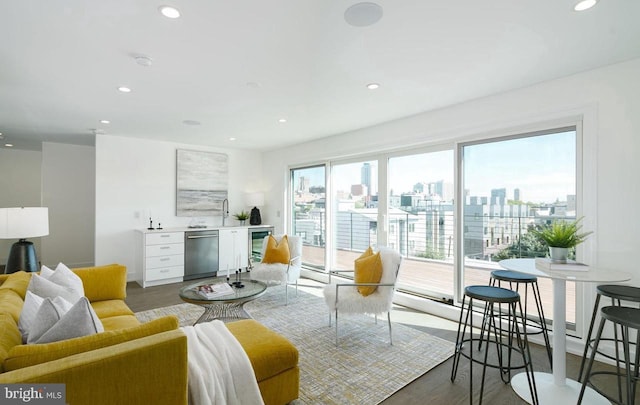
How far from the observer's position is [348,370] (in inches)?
95.5

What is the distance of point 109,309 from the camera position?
2586mm

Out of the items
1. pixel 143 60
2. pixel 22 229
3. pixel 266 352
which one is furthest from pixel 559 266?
pixel 22 229

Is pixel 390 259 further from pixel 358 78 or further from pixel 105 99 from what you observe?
pixel 105 99

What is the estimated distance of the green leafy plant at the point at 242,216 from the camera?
6168 millimetres

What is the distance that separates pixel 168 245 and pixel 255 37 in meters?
4.01

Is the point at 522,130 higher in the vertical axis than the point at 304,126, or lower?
lower

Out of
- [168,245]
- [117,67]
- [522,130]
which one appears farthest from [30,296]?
[522,130]

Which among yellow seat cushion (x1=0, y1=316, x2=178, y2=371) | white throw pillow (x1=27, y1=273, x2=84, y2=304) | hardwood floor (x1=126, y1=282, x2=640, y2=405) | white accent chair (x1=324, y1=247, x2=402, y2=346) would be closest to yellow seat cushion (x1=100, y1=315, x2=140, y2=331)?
white throw pillow (x1=27, y1=273, x2=84, y2=304)

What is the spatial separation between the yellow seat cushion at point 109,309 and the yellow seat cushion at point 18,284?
0.50 metres

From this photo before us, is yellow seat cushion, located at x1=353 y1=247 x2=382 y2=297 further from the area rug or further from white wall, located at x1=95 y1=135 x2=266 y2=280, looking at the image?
white wall, located at x1=95 y1=135 x2=266 y2=280

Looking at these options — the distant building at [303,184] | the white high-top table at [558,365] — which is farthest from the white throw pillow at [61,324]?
the distant building at [303,184]

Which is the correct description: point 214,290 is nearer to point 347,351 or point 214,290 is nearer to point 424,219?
point 347,351

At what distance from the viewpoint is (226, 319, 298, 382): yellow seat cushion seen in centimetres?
179

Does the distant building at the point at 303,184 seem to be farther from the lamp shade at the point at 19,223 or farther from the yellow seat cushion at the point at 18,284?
the yellow seat cushion at the point at 18,284
